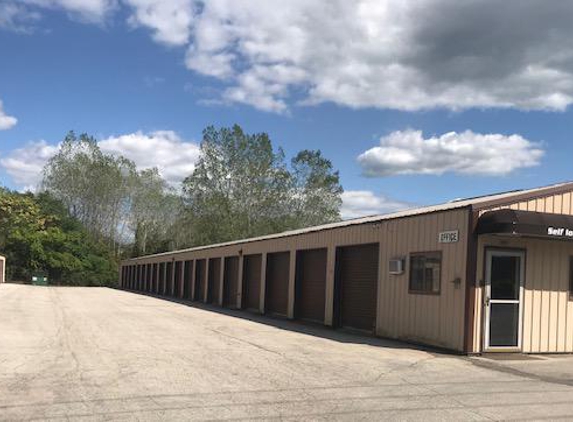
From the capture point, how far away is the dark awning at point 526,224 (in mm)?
13156

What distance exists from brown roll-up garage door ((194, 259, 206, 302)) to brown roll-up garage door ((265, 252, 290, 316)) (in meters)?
12.0

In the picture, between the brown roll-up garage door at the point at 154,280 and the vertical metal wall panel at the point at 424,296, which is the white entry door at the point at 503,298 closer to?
the vertical metal wall panel at the point at 424,296

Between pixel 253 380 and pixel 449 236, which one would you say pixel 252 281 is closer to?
pixel 449 236

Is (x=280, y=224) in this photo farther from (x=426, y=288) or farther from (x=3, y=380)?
(x=3, y=380)

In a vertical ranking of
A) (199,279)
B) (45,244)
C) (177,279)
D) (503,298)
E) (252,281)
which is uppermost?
(503,298)

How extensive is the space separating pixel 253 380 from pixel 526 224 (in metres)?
7.05

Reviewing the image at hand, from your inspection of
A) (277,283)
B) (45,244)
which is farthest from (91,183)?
(277,283)

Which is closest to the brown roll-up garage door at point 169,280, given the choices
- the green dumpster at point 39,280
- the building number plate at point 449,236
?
the green dumpster at point 39,280

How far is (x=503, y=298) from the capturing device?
47.0 ft

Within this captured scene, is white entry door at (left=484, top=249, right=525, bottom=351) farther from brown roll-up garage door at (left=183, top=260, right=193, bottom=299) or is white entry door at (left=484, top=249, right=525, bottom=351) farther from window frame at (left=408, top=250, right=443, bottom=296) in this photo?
brown roll-up garage door at (left=183, top=260, right=193, bottom=299)

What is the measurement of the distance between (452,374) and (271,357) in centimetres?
333

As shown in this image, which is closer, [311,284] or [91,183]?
[311,284]

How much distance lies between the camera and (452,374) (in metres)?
10.9

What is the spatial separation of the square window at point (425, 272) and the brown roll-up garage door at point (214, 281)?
1962 centimetres
